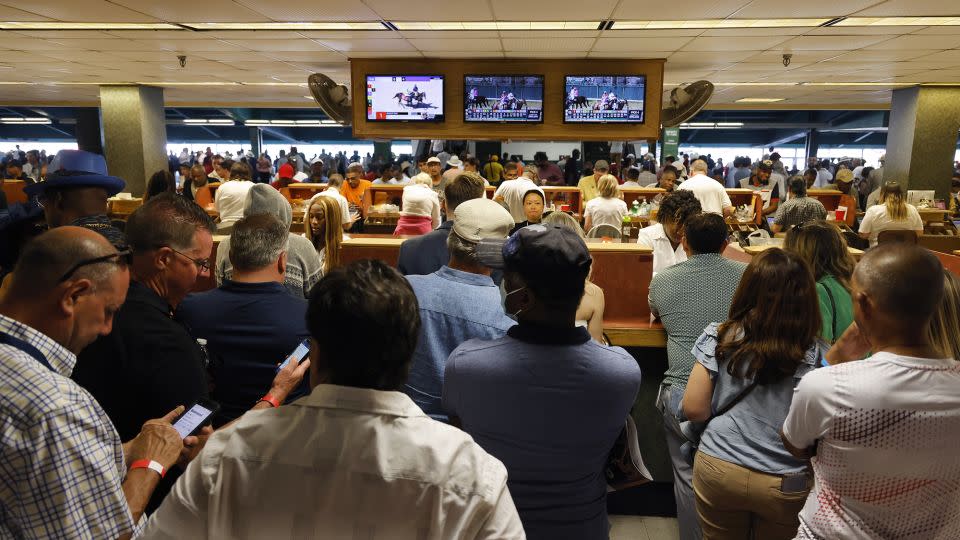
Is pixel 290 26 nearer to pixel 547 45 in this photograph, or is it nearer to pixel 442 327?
pixel 547 45

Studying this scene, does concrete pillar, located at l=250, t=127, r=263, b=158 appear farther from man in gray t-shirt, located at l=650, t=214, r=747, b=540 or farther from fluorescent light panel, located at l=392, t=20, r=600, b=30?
man in gray t-shirt, located at l=650, t=214, r=747, b=540

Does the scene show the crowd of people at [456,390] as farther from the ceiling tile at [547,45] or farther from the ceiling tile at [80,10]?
the ceiling tile at [547,45]

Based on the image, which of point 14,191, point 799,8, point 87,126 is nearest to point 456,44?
point 799,8

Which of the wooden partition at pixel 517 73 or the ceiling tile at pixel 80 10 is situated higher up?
the ceiling tile at pixel 80 10

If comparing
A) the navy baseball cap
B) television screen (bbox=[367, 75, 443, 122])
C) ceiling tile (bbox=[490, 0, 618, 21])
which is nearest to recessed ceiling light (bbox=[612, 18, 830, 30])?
ceiling tile (bbox=[490, 0, 618, 21])

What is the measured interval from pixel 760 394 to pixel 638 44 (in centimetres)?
549

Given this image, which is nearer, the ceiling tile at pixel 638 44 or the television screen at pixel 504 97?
the ceiling tile at pixel 638 44

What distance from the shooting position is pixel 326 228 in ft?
13.1

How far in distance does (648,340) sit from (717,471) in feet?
4.02

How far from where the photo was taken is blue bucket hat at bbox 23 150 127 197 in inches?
120

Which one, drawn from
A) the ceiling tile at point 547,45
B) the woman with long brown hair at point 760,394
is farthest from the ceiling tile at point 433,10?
the woman with long brown hair at point 760,394

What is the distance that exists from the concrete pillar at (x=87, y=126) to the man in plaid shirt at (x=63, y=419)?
760 inches

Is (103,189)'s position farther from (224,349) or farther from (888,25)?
(888,25)

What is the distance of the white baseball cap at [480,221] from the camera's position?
7.34 feet
